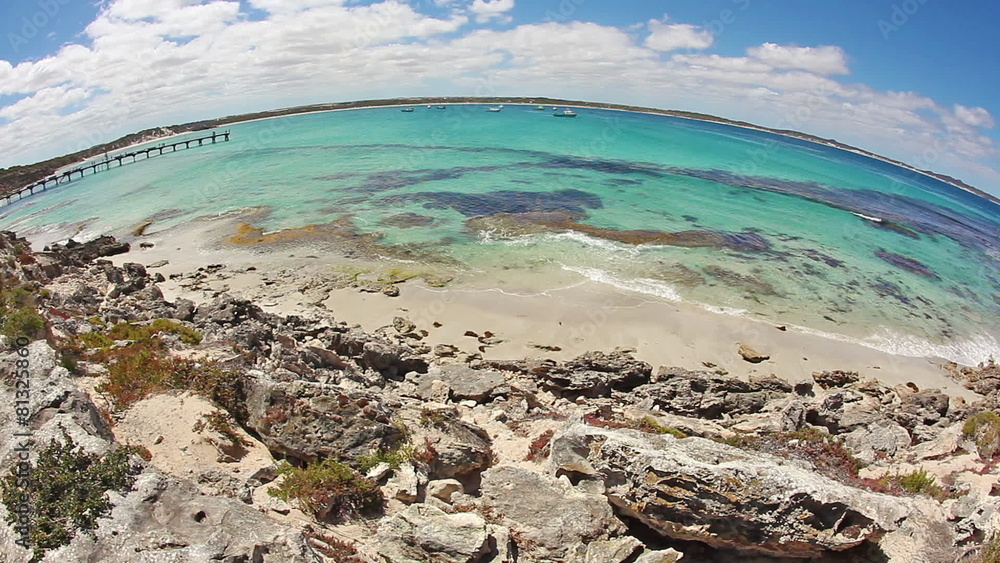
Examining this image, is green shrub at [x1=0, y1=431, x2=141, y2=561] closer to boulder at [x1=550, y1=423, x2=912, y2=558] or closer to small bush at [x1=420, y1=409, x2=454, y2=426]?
small bush at [x1=420, y1=409, x2=454, y2=426]

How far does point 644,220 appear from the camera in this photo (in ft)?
127

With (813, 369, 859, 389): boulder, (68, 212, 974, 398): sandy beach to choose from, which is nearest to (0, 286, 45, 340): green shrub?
(68, 212, 974, 398): sandy beach

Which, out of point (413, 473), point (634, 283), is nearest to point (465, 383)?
point (413, 473)

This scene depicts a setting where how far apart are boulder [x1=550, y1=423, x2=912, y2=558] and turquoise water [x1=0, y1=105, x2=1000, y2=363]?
1753cm

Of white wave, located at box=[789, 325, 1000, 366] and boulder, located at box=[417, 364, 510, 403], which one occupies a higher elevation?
boulder, located at box=[417, 364, 510, 403]

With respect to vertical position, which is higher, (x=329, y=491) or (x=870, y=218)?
(x=870, y=218)

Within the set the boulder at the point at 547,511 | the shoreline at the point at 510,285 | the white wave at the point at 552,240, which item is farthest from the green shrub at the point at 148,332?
the white wave at the point at 552,240

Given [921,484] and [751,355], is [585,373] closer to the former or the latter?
[751,355]

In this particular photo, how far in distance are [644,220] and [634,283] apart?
47.9ft

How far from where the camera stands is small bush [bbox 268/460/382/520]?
23.7ft

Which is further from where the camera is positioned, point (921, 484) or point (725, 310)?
point (725, 310)

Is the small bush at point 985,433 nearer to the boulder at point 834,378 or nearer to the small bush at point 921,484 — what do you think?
the small bush at point 921,484

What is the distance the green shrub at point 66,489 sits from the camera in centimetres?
481

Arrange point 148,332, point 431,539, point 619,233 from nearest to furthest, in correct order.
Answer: point 431,539 → point 148,332 → point 619,233
